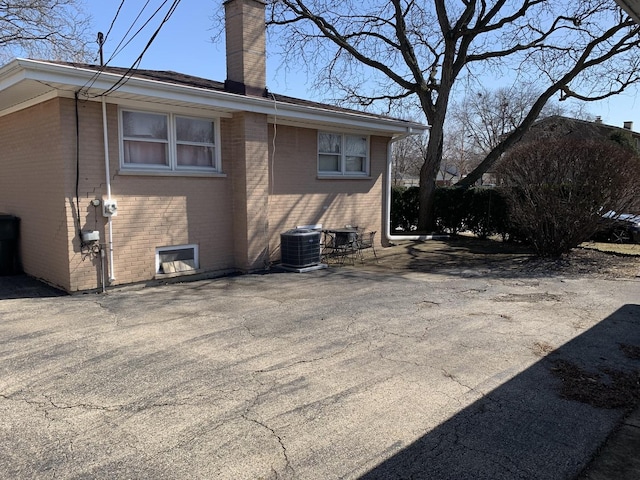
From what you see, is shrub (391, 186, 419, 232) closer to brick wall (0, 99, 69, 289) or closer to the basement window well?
the basement window well

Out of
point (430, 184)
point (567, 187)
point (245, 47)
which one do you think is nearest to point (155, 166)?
point (245, 47)

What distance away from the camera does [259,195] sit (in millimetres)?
9516

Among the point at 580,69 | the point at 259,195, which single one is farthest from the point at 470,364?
the point at 580,69

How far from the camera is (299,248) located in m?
9.62

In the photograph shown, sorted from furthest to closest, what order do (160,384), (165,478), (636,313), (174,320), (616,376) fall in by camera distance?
1. (636,313)
2. (174,320)
3. (616,376)
4. (160,384)
5. (165,478)

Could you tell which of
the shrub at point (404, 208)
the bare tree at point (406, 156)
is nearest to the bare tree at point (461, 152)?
the bare tree at point (406, 156)

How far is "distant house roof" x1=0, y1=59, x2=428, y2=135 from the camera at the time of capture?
634 cm

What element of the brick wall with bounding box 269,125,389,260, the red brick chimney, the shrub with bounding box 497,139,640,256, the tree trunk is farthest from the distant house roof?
the tree trunk

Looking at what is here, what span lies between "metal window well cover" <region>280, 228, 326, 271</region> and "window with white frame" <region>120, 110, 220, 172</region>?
2.01 meters

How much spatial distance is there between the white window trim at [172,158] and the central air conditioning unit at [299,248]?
1.89 meters

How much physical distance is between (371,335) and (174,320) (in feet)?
8.30

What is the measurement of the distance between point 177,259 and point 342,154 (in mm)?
5012

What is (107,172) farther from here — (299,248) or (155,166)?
(299,248)

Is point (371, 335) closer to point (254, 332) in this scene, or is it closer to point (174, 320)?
point (254, 332)
